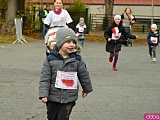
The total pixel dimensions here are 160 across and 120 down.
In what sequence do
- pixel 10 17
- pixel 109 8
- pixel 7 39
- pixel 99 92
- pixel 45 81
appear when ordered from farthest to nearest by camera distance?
pixel 109 8
pixel 10 17
pixel 7 39
pixel 99 92
pixel 45 81

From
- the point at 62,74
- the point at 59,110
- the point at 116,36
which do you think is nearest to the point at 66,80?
the point at 62,74

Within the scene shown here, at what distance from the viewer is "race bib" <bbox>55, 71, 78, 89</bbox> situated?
546 cm

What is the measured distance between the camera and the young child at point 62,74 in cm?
546

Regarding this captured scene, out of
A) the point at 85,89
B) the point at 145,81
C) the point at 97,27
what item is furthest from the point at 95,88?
the point at 97,27

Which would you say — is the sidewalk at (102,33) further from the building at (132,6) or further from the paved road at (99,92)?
the paved road at (99,92)

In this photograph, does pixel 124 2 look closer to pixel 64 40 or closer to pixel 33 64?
pixel 33 64

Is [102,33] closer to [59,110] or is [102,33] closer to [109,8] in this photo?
[109,8]

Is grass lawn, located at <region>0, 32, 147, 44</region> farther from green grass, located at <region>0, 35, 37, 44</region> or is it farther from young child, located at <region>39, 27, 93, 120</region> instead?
young child, located at <region>39, 27, 93, 120</region>

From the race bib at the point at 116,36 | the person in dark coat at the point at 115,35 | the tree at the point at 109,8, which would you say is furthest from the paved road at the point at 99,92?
the tree at the point at 109,8

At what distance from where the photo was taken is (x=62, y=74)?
17.9 feet

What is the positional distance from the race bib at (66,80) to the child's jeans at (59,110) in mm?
219

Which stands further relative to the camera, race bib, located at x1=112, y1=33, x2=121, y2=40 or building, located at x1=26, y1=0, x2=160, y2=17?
building, located at x1=26, y1=0, x2=160, y2=17

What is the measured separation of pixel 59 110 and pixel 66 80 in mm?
384

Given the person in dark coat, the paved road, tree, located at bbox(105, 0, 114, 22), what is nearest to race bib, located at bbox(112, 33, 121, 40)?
the person in dark coat
